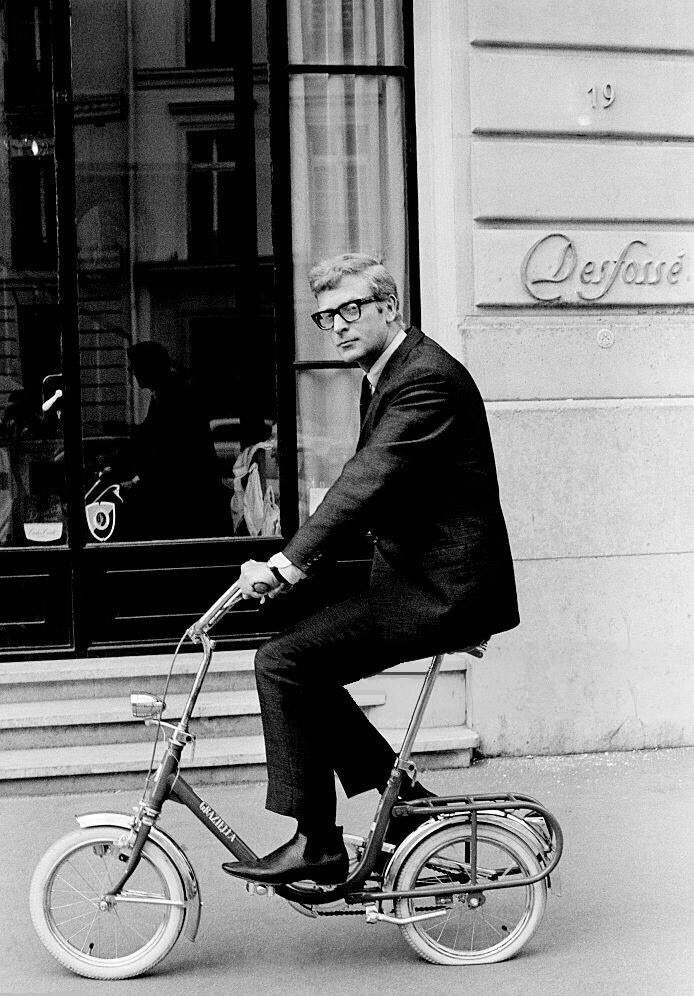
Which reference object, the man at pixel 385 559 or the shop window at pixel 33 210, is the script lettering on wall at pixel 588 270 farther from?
the man at pixel 385 559

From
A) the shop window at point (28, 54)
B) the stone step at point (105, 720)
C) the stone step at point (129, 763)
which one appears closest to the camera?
the stone step at point (129, 763)

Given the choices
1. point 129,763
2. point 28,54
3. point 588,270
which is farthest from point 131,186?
point 129,763

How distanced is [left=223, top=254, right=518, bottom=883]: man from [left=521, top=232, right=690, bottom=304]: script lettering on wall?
2.70 m

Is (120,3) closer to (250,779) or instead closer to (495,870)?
(250,779)

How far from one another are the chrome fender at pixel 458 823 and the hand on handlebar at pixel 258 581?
893 millimetres

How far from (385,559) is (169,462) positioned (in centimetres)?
310

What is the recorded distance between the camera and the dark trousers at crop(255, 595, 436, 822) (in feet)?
12.4

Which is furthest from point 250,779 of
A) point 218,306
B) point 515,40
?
point 515,40

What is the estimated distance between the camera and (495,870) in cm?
392

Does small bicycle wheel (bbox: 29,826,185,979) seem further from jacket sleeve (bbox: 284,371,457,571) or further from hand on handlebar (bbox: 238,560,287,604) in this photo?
jacket sleeve (bbox: 284,371,457,571)

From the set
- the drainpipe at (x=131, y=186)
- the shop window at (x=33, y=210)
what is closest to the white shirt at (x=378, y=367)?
the drainpipe at (x=131, y=186)

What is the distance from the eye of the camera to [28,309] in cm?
666

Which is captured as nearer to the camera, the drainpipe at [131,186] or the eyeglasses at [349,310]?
the eyeglasses at [349,310]

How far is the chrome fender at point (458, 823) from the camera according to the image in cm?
386
